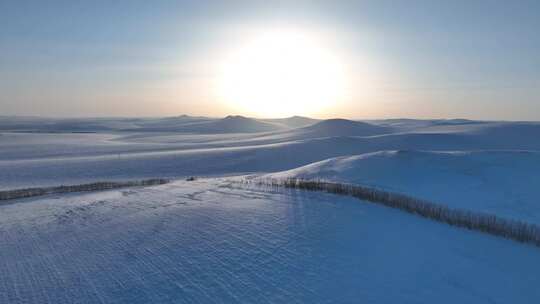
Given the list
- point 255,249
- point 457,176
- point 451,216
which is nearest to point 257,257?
point 255,249

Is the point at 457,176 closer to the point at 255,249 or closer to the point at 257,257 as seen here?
the point at 255,249

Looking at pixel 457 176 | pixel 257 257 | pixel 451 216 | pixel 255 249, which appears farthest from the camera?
pixel 457 176

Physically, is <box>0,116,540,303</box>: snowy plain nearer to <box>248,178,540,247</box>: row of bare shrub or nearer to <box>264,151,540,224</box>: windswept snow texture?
<box>264,151,540,224</box>: windswept snow texture

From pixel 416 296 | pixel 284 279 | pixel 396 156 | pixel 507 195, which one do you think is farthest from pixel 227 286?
pixel 396 156

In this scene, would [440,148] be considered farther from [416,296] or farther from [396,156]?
[416,296]

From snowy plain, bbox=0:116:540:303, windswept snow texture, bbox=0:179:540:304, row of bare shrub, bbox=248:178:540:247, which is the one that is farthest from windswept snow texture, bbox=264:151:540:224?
windswept snow texture, bbox=0:179:540:304

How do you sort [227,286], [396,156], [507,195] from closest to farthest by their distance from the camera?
[227,286] < [507,195] < [396,156]

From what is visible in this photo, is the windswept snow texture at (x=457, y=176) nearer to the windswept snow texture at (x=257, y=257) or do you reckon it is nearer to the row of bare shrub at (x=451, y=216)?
the row of bare shrub at (x=451, y=216)
